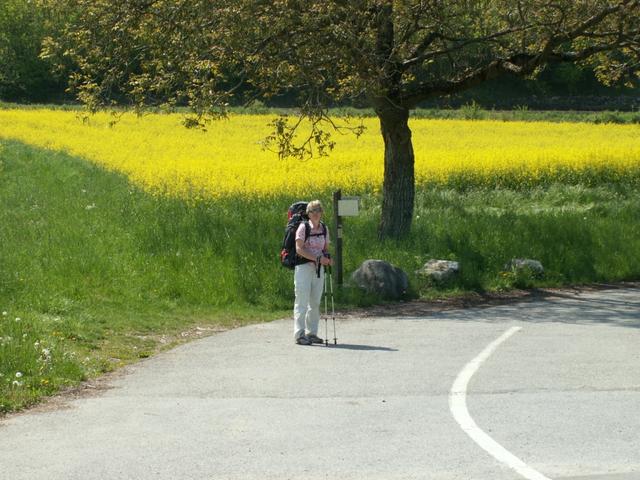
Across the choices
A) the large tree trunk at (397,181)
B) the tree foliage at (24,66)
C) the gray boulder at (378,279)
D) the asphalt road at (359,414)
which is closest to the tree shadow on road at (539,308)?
the gray boulder at (378,279)

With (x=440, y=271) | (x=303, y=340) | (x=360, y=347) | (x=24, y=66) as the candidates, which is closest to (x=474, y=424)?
(x=360, y=347)

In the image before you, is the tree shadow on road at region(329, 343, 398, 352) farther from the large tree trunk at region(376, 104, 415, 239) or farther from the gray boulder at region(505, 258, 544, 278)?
the large tree trunk at region(376, 104, 415, 239)

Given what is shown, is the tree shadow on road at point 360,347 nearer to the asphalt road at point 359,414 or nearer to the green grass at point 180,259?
the asphalt road at point 359,414

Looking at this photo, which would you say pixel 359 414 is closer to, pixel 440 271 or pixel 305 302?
pixel 305 302

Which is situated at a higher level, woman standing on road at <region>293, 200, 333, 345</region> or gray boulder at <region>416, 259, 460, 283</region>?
woman standing on road at <region>293, 200, 333, 345</region>

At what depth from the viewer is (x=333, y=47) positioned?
57.1 feet

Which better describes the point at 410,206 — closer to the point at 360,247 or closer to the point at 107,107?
the point at 360,247

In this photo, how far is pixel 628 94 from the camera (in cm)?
7356

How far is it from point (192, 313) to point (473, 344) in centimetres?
422

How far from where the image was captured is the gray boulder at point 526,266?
1894cm

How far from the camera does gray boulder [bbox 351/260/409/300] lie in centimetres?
1694

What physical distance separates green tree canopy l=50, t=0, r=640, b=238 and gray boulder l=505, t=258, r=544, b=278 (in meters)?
2.01

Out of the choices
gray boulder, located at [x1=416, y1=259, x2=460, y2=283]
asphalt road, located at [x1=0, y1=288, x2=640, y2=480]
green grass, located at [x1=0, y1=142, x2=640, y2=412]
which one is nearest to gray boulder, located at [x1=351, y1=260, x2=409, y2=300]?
green grass, located at [x1=0, y1=142, x2=640, y2=412]

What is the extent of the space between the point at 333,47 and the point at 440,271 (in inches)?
147
